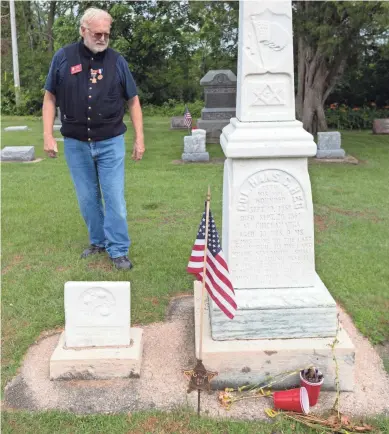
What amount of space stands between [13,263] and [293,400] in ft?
10.7

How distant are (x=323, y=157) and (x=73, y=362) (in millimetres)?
9518

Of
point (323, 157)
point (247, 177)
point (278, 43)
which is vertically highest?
point (278, 43)

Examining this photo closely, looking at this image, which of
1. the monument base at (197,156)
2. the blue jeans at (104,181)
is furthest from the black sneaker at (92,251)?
the monument base at (197,156)

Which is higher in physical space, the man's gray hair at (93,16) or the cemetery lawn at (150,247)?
the man's gray hair at (93,16)

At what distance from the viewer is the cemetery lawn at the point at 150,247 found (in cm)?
364

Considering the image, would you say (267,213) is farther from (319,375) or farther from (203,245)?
(319,375)

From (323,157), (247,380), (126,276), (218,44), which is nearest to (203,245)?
(247,380)

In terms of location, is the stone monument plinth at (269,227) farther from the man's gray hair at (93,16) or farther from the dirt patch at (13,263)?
the dirt patch at (13,263)

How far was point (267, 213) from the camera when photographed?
3.27m

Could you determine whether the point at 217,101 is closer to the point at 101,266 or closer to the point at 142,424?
the point at 101,266

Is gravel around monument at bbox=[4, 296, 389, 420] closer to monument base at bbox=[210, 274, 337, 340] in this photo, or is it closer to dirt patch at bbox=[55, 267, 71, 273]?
monument base at bbox=[210, 274, 337, 340]

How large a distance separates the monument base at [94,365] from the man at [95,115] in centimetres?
165

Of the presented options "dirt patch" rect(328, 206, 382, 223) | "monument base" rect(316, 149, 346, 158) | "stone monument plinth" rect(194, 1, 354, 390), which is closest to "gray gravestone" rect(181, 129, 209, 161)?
"monument base" rect(316, 149, 346, 158)

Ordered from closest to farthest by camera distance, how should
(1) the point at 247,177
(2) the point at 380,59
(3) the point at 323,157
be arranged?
1. (1) the point at 247,177
2. (3) the point at 323,157
3. (2) the point at 380,59
